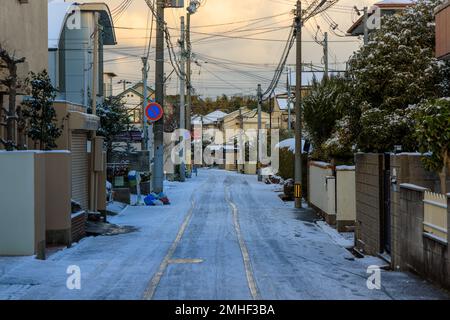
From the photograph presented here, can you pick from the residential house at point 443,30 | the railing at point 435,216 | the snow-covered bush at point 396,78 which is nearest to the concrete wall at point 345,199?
the snow-covered bush at point 396,78

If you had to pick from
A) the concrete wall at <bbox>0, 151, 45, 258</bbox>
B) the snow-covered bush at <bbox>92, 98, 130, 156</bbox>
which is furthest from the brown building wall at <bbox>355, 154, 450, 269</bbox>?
the snow-covered bush at <bbox>92, 98, 130, 156</bbox>

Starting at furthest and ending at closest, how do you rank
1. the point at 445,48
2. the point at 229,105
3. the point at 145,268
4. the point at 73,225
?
the point at 229,105 → the point at 73,225 → the point at 445,48 → the point at 145,268

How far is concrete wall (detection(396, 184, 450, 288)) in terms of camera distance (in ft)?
31.8

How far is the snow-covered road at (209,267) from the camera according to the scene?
9391mm

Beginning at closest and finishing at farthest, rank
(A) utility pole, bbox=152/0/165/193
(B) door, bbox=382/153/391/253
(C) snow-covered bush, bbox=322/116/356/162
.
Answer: (B) door, bbox=382/153/391/253, (C) snow-covered bush, bbox=322/116/356/162, (A) utility pole, bbox=152/0/165/193

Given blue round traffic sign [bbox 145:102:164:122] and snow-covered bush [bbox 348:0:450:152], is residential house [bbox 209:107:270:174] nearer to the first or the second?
blue round traffic sign [bbox 145:102:164:122]

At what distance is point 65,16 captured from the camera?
34375 millimetres

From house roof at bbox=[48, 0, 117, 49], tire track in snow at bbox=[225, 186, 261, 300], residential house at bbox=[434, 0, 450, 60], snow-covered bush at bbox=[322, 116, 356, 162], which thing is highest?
house roof at bbox=[48, 0, 117, 49]

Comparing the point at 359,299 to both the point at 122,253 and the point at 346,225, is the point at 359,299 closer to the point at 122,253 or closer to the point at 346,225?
the point at 122,253

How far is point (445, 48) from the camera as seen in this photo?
551 inches

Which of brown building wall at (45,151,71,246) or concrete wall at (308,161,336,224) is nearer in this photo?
brown building wall at (45,151,71,246)

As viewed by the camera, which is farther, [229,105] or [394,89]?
[229,105]

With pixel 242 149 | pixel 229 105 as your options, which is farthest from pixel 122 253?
pixel 229 105
